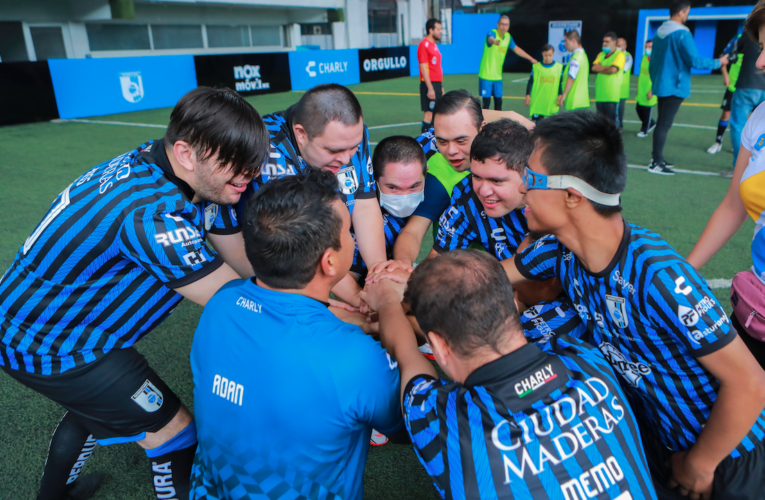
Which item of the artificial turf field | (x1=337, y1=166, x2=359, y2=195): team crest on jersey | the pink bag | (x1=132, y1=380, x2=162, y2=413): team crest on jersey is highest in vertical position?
(x1=337, y1=166, x2=359, y2=195): team crest on jersey

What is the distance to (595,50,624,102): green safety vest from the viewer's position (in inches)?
372

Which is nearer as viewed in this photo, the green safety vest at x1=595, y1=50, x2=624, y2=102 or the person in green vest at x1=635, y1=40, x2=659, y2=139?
the green safety vest at x1=595, y1=50, x2=624, y2=102

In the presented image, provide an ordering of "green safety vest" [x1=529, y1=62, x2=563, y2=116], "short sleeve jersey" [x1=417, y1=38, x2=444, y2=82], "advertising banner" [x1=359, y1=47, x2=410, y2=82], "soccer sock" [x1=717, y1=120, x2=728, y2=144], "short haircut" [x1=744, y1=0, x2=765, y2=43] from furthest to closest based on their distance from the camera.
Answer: "advertising banner" [x1=359, y1=47, x2=410, y2=82], "short sleeve jersey" [x1=417, y1=38, x2=444, y2=82], "green safety vest" [x1=529, y1=62, x2=563, y2=116], "soccer sock" [x1=717, y1=120, x2=728, y2=144], "short haircut" [x1=744, y1=0, x2=765, y2=43]

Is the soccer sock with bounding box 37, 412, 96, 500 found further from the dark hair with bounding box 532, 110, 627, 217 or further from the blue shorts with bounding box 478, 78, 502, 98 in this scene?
the blue shorts with bounding box 478, 78, 502, 98

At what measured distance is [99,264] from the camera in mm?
1891

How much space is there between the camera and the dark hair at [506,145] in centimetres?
273

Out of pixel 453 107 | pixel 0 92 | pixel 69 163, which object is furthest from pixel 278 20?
pixel 453 107

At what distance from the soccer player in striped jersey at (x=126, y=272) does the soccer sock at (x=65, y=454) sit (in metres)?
0.15

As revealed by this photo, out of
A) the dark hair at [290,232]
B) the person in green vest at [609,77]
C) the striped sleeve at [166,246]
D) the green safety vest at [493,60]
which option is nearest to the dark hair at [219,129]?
the striped sleeve at [166,246]

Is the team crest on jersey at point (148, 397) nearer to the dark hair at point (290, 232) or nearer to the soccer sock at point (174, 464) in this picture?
the soccer sock at point (174, 464)

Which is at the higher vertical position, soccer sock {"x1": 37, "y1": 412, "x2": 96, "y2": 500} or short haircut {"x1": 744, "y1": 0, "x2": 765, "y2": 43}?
short haircut {"x1": 744, "y1": 0, "x2": 765, "y2": 43}

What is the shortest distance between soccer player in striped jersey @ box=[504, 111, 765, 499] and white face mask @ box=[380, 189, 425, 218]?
Answer: 4.92 ft

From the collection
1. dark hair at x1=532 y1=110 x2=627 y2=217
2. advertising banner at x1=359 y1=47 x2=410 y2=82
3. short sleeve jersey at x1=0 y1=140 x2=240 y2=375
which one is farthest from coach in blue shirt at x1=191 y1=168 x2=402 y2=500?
advertising banner at x1=359 y1=47 x2=410 y2=82

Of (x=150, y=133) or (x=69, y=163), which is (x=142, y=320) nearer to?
(x=69, y=163)
